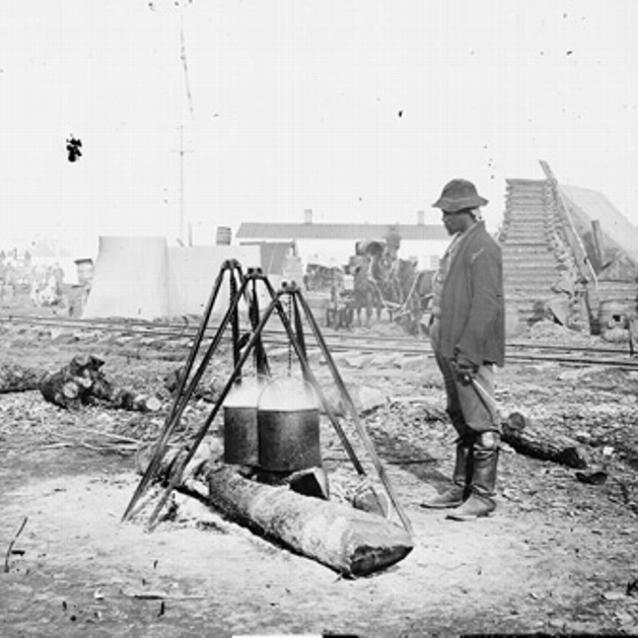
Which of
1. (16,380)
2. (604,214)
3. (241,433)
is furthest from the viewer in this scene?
(604,214)

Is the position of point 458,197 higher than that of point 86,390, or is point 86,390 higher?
point 458,197

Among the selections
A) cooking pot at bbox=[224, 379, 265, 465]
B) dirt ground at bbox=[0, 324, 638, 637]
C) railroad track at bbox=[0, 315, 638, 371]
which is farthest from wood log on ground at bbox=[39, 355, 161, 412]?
railroad track at bbox=[0, 315, 638, 371]

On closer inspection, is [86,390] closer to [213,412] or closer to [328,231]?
[213,412]

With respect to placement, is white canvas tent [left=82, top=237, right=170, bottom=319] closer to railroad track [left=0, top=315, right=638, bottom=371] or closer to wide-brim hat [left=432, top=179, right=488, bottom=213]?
railroad track [left=0, top=315, right=638, bottom=371]

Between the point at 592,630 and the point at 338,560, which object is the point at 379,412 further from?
the point at 592,630

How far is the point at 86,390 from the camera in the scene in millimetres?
9984

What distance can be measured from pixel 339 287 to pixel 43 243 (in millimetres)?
75493

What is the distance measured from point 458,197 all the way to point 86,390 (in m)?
6.09

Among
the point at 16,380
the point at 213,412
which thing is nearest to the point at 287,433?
the point at 213,412

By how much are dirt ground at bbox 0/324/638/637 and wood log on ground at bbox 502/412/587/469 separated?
110 mm

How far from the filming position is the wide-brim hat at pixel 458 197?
5645 mm

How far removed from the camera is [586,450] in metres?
6.98

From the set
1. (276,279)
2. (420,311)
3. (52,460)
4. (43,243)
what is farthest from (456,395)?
(43,243)

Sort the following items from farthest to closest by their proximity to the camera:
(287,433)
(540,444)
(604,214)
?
(604,214) → (540,444) → (287,433)
